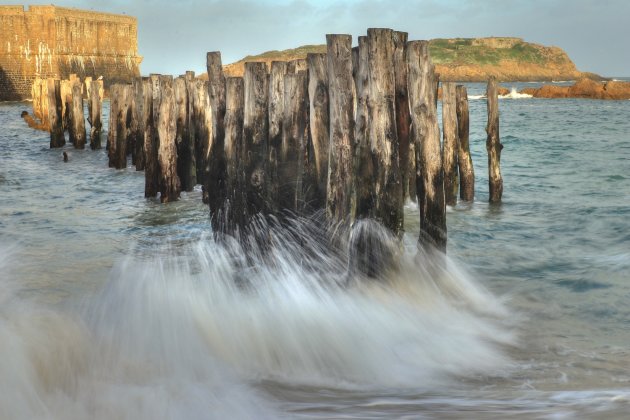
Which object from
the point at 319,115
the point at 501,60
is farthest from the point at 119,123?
the point at 501,60

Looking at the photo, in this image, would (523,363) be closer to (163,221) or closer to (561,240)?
(561,240)

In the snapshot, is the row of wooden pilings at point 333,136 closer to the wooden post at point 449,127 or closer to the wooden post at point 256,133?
the wooden post at point 256,133

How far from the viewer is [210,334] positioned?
472cm

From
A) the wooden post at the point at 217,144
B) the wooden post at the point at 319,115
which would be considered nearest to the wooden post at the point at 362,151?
the wooden post at the point at 319,115

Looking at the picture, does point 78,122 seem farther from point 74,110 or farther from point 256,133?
point 256,133

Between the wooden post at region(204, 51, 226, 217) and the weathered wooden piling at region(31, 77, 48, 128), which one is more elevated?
the weathered wooden piling at region(31, 77, 48, 128)

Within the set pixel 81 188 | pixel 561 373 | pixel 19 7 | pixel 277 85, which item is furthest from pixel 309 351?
pixel 19 7

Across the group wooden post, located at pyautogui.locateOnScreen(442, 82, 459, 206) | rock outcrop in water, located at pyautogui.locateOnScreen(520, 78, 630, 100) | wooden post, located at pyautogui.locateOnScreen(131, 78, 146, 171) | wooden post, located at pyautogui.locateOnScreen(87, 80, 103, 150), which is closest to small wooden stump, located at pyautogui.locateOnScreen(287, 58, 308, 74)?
wooden post, located at pyautogui.locateOnScreen(442, 82, 459, 206)

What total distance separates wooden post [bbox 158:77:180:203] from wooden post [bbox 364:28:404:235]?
190 inches

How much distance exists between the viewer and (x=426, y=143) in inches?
230

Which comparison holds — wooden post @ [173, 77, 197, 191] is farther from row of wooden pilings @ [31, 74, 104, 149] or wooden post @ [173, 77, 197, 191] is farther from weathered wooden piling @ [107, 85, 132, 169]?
row of wooden pilings @ [31, 74, 104, 149]

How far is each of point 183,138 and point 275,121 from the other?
403 centimetres

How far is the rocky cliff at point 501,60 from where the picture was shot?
148000 millimetres

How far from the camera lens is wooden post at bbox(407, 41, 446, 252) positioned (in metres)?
5.67
